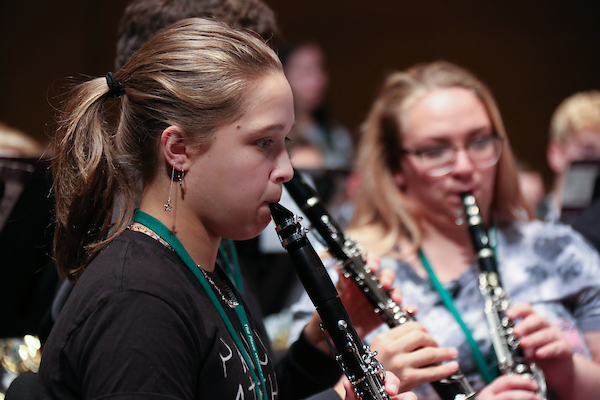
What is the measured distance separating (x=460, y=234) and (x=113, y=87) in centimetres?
109

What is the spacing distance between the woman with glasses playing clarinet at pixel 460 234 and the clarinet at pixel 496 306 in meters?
0.01

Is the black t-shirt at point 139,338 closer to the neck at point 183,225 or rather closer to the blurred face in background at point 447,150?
the neck at point 183,225

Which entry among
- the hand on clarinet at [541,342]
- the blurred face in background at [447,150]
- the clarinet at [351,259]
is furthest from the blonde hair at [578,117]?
the clarinet at [351,259]

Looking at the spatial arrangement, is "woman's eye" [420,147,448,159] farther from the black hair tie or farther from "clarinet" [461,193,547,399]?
the black hair tie

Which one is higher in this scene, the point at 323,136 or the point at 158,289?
the point at 323,136

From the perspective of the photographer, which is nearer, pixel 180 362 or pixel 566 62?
pixel 180 362

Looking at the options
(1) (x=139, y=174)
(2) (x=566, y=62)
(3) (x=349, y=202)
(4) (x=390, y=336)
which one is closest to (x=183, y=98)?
(1) (x=139, y=174)

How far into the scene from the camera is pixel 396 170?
1678mm

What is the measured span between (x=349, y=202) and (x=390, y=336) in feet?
5.30

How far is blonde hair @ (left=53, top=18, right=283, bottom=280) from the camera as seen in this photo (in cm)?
78

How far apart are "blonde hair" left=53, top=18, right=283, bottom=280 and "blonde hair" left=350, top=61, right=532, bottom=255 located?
2.77 ft

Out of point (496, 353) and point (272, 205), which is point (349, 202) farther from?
point (272, 205)

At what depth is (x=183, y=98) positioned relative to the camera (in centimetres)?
77

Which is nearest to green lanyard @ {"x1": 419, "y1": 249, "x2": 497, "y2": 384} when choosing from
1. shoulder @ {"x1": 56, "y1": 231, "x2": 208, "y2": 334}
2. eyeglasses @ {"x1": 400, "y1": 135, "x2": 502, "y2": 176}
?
eyeglasses @ {"x1": 400, "y1": 135, "x2": 502, "y2": 176}
